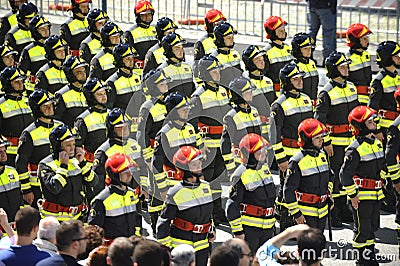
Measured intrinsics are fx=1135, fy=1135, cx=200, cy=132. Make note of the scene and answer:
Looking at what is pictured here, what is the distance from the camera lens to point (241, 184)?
42.9 feet

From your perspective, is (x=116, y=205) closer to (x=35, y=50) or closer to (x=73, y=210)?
(x=73, y=210)

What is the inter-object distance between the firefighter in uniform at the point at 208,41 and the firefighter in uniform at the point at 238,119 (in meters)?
2.55

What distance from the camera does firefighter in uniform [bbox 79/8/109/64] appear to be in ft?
60.8

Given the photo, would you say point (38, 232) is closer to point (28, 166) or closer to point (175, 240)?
point (175, 240)

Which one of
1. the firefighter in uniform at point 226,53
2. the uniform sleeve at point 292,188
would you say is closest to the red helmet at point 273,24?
the firefighter in uniform at point 226,53

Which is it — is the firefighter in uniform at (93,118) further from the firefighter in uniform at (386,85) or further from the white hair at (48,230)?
the white hair at (48,230)

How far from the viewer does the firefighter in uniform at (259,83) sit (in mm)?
16156

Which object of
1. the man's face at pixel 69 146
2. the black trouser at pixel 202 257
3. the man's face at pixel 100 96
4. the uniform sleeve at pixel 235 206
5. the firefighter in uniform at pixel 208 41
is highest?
the firefighter in uniform at pixel 208 41

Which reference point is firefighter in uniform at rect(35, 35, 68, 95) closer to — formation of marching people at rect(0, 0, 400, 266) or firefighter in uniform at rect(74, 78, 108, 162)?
formation of marching people at rect(0, 0, 400, 266)

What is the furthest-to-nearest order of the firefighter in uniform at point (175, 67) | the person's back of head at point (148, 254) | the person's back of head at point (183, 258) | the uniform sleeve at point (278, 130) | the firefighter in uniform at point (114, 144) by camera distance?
the firefighter in uniform at point (175, 67) → the uniform sleeve at point (278, 130) → the firefighter in uniform at point (114, 144) → the person's back of head at point (183, 258) → the person's back of head at point (148, 254)

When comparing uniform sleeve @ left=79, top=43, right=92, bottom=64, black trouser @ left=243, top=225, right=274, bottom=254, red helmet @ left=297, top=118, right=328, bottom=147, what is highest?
uniform sleeve @ left=79, top=43, right=92, bottom=64

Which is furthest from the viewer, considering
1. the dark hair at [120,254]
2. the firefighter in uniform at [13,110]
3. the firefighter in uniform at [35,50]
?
the firefighter in uniform at [35,50]

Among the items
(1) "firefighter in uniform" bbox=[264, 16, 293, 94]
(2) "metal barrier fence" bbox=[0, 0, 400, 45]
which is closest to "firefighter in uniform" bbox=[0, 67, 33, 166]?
(1) "firefighter in uniform" bbox=[264, 16, 293, 94]

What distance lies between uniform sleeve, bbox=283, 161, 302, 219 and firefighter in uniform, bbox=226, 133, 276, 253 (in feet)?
0.71
